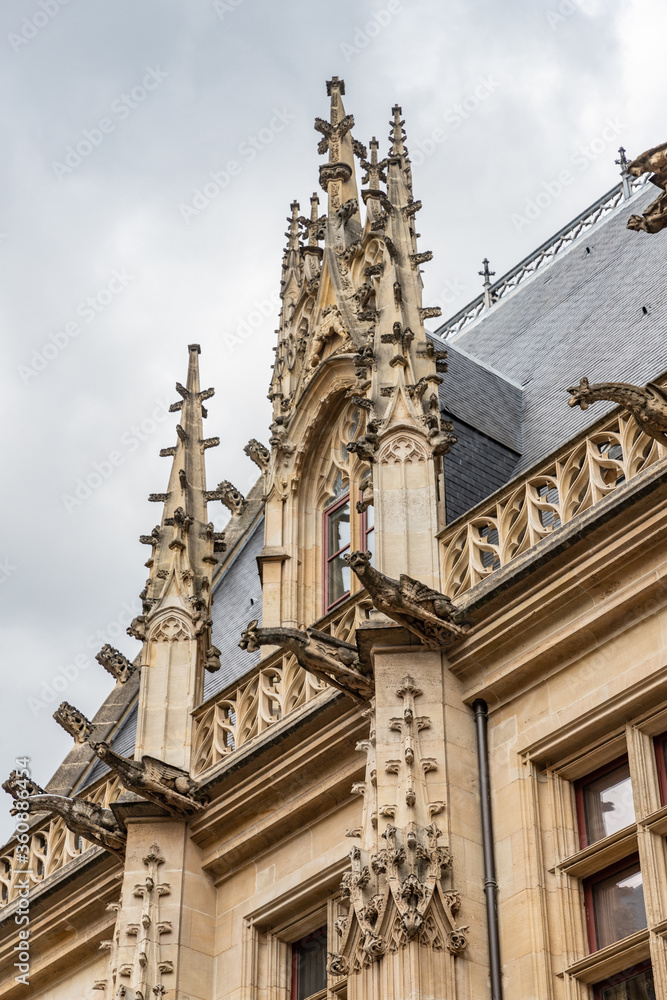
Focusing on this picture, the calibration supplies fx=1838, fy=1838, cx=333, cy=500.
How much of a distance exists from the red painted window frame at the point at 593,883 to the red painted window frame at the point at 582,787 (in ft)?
0.71

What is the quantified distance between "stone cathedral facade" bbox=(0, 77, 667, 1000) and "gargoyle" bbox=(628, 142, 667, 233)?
0.08ft

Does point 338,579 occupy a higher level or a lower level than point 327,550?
lower

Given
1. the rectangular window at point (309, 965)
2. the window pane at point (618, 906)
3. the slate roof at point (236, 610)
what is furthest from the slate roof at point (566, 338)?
the window pane at point (618, 906)

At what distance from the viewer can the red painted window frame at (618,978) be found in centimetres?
1097

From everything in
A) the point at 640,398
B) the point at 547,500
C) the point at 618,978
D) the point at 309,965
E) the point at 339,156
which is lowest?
the point at 618,978

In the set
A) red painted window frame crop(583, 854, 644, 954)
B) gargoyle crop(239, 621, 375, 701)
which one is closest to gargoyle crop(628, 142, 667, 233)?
gargoyle crop(239, 621, 375, 701)

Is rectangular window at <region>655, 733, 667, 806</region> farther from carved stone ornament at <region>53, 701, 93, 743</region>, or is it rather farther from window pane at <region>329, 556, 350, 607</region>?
carved stone ornament at <region>53, 701, 93, 743</region>

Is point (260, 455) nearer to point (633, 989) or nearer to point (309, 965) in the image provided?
point (309, 965)

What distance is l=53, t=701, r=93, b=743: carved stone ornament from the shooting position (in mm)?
20359

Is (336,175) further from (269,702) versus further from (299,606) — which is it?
(269,702)

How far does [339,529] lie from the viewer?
16.2 metres

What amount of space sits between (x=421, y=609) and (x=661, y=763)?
6.51ft

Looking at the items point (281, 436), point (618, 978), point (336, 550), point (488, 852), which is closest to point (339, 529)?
point (336, 550)

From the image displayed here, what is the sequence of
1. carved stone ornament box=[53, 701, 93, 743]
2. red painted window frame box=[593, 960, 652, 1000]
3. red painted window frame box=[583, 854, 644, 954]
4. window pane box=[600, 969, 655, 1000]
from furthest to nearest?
carved stone ornament box=[53, 701, 93, 743]
red painted window frame box=[583, 854, 644, 954]
red painted window frame box=[593, 960, 652, 1000]
window pane box=[600, 969, 655, 1000]
